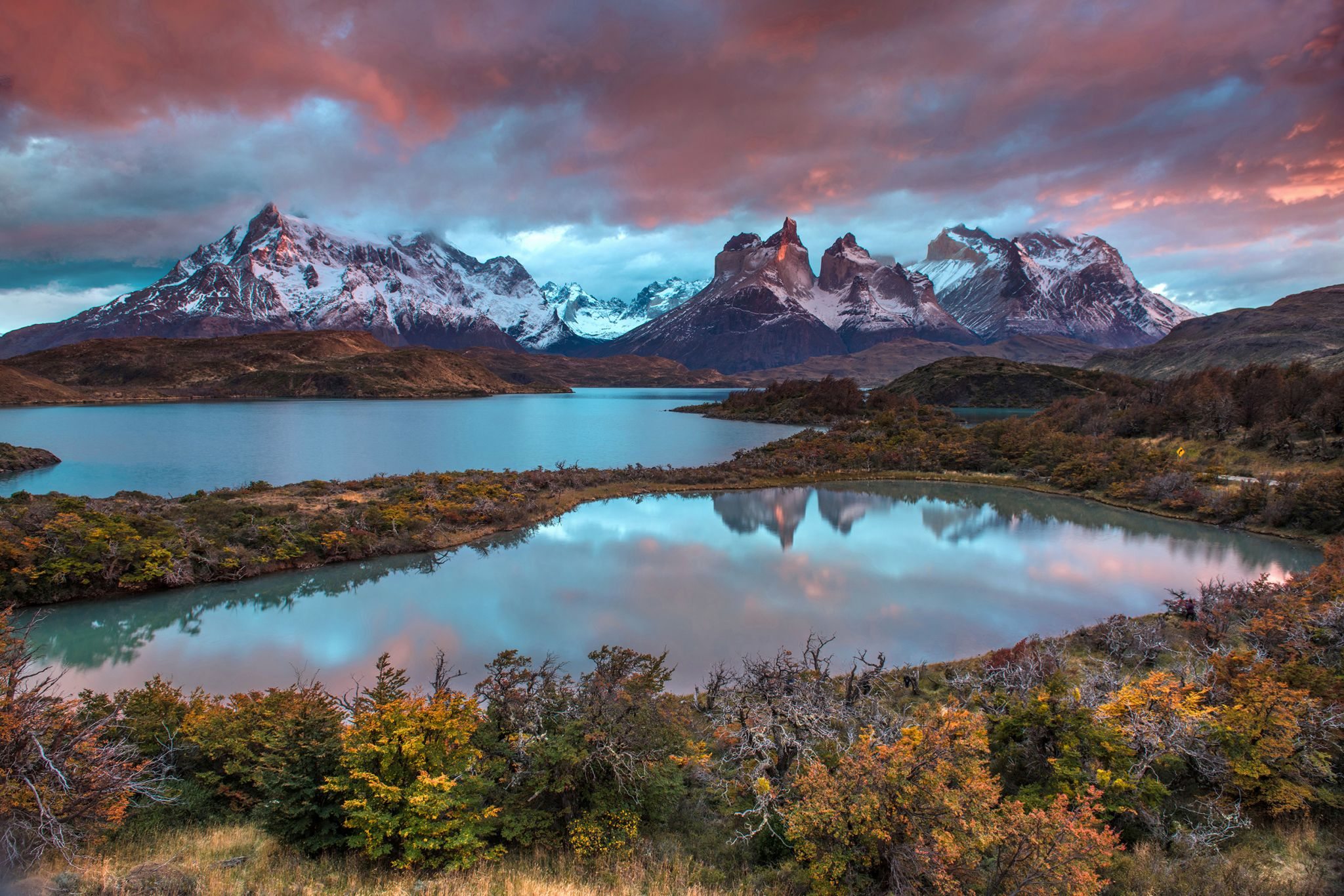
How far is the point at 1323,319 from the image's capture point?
119438 millimetres

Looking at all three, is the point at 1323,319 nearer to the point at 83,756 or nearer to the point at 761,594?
the point at 761,594

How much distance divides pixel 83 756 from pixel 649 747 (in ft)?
20.7

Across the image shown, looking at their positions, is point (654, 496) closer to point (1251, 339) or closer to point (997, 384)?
point (997, 384)

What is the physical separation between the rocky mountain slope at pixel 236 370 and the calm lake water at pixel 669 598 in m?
126

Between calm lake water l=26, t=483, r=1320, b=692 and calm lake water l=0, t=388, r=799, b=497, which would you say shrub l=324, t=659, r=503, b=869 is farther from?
calm lake water l=0, t=388, r=799, b=497

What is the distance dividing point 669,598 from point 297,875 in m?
13.0

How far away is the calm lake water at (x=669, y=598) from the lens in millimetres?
15156

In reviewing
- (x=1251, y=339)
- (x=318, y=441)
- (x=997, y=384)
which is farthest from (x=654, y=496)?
(x=1251, y=339)

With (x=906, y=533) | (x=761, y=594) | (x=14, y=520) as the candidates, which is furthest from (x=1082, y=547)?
(x=14, y=520)

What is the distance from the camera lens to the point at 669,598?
61.5ft

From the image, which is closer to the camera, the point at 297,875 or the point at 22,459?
the point at 297,875

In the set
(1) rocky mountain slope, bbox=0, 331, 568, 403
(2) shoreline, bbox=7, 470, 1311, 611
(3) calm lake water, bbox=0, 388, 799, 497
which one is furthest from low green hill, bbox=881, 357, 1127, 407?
(1) rocky mountain slope, bbox=0, 331, 568, 403

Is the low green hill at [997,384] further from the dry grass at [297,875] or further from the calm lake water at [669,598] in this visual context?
the dry grass at [297,875]

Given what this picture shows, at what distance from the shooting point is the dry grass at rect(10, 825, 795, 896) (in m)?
5.73
